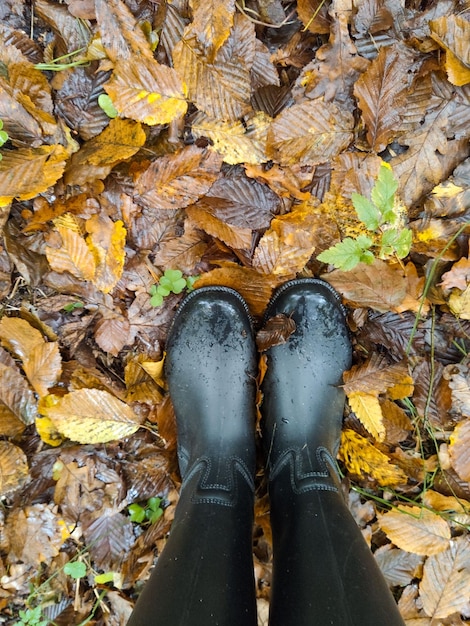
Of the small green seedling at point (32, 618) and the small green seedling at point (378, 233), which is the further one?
the small green seedling at point (32, 618)

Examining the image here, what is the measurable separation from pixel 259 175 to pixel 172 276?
1.18ft

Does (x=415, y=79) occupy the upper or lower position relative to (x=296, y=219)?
upper

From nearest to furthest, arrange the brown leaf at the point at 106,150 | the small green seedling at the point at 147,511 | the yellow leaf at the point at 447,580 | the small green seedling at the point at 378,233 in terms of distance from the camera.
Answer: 1. the small green seedling at the point at 378,233
2. the brown leaf at the point at 106,150
3. the yellow leaf at the point at 447,580
4. the small green seedling at the point at 147,511

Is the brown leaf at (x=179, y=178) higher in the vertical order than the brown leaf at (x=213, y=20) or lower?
lower

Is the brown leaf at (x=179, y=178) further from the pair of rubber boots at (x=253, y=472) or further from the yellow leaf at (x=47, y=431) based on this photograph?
the yellow leaf at (x=47, y=431)

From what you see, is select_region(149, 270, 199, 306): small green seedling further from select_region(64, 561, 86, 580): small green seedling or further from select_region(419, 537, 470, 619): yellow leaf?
select_region(419, 537, 470, 619): yellow leaf

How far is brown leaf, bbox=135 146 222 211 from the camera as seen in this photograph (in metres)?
1.24

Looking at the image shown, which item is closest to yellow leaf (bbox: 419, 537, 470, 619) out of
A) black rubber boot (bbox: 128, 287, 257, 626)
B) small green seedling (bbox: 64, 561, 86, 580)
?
black rubber boot (bbox: 128, 287, 257, 626)

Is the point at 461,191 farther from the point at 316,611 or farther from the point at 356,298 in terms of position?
the point at 316,611

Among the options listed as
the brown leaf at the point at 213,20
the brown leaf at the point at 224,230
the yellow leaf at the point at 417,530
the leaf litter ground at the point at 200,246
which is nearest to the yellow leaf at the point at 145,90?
the leaf litter ground at the point at 200,246

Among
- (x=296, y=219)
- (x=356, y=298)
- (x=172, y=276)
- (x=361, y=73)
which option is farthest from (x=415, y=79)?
(x=172, y=276)

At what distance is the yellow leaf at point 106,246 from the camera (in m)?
1.29

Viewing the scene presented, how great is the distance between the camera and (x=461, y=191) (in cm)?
123

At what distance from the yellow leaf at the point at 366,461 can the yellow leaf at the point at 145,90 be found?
1010mm
